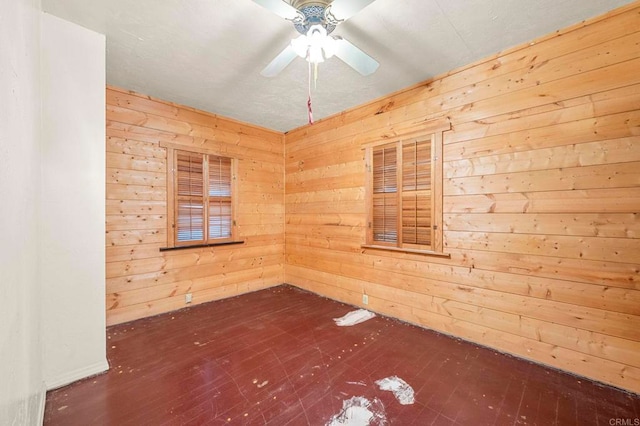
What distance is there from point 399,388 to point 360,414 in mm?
434

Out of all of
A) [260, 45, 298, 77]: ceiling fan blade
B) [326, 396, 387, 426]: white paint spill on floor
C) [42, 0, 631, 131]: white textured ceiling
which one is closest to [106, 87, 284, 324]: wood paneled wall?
[42, 0, 631, 131]: white textured ceiling

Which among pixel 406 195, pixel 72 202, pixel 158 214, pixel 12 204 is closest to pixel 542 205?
pixel 406 195

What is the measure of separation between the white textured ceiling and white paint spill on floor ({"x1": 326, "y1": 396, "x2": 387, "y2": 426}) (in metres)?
2.86

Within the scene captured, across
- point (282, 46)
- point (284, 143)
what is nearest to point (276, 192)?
point (284, 143)

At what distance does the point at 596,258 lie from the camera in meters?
2.02

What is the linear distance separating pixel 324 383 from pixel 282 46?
9.54ft

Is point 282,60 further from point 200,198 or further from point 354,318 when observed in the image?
point 354,318

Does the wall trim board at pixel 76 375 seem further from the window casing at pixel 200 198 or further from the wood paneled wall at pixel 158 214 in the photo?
the window casing at pixel 200 198

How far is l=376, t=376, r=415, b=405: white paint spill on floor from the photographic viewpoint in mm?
1882

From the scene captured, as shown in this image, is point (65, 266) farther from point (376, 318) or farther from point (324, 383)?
point (376, 318)

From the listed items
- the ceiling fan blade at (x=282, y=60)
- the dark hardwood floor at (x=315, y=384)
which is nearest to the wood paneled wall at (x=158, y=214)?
the dark hardwood floor at (x=315, y=384)

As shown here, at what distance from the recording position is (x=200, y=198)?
12.4 ft

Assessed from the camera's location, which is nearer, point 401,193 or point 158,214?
point 401,193

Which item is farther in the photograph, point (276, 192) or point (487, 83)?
point (276, 192)
